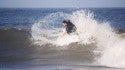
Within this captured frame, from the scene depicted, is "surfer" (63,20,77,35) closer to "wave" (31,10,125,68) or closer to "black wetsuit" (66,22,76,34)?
"black wetsuit" (66,22,76,34)

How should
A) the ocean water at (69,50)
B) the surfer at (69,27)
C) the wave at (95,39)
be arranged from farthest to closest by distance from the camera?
1. the surfer at (69,27)
2. the wave at (95,39)
3. the ocean water at (69,50)

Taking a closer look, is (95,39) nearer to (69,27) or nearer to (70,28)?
(70,28)

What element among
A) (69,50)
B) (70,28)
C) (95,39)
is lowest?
(69,50)

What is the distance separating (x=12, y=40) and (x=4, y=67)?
7.32 m

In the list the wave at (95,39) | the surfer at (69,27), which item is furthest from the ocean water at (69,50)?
the surfer at (69,27)

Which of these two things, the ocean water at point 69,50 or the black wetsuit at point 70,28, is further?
the black wetsuit at point 70,28

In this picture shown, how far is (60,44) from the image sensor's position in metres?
16.1

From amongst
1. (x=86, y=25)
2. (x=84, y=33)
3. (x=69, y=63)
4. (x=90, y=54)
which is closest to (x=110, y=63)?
(x=69, y=63)

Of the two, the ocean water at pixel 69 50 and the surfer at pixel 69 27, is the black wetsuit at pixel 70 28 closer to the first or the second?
the surfer at pixel 69 27

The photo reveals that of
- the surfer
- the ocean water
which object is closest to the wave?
the ocean water

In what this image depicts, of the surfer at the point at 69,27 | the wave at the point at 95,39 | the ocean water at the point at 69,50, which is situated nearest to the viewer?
the ocean water at the point at 69,50

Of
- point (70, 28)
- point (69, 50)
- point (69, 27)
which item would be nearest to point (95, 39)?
point (70, 28)

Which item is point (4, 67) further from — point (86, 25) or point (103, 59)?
point (86, 25)

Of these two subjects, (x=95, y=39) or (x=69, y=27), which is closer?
(x=69, y=27)
